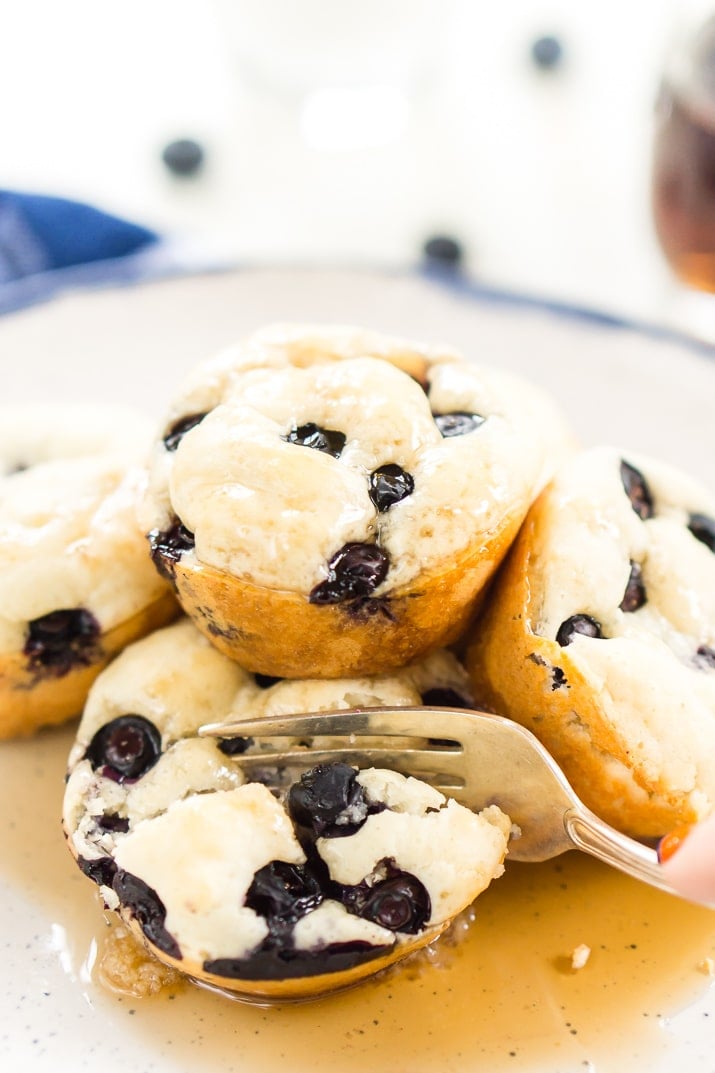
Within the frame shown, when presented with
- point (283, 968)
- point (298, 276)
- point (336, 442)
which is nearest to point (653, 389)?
point (298, 276)

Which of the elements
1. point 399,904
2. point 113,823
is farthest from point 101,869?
point 399,904

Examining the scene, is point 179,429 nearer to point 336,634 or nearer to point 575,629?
point 336,634

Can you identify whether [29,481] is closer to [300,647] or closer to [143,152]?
[300,647]

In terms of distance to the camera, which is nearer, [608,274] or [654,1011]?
[654,1011]

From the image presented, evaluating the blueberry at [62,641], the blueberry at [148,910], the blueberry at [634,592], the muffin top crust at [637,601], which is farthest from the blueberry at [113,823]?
the blueberry at [634,592]

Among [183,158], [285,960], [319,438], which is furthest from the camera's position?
[183,158]

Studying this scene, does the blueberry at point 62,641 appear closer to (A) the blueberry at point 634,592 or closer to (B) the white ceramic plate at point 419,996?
(B) the white ceramic plate at point 419,996
